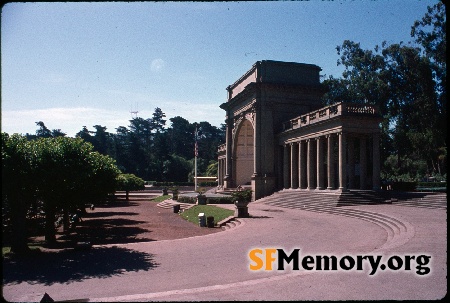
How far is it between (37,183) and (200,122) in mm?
135534

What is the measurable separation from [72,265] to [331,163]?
26.6 metres

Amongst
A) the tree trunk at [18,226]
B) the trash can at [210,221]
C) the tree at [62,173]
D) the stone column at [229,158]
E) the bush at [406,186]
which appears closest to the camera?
the tree trunk at [18,226]

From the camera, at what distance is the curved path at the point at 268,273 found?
7.69m

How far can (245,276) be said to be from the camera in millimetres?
10344

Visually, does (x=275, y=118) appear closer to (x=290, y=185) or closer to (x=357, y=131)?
(x=290, y=185)

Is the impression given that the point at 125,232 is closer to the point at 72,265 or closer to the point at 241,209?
the point at 241,209

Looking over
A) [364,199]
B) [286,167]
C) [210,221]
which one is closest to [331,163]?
[364,199]

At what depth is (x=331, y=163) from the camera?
34031 millimetres

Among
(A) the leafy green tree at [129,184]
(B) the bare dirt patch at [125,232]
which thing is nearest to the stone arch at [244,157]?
(A) the leafy green tree at [129,184]

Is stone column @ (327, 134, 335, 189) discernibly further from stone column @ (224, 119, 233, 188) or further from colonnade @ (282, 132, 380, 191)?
stone column @ (224, 119, 233, 188)

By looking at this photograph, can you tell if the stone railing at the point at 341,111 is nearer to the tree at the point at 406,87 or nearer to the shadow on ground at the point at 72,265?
the tree at the point at 406,87

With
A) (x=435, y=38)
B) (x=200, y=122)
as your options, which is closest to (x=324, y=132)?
(x=435, y=38)

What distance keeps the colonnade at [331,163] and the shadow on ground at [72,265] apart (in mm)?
22362

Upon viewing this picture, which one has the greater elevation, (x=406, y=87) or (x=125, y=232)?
(x=406, y=87)
